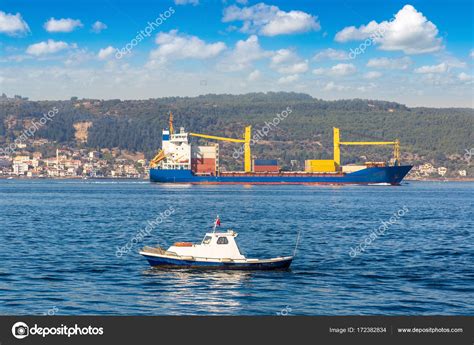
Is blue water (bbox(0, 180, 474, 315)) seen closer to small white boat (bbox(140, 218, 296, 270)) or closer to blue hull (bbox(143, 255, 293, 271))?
blue hull (bbox(143, 255, 293, 271))

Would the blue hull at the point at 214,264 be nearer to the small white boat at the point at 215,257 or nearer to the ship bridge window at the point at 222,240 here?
the small white boat at the point at 215,257

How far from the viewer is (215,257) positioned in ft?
131

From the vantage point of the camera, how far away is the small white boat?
130 ft
